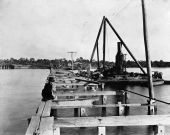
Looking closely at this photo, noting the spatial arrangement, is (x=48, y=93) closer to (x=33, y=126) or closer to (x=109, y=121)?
(x=109, y=121)

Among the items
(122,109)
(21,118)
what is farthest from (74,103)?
(21,118)

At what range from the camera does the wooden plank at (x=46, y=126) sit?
19.3 feet

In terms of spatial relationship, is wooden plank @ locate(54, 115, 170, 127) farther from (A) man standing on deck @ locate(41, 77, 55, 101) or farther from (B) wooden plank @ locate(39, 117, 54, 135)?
(A) man standing on deck @ locate(41, 77, 55, 101)

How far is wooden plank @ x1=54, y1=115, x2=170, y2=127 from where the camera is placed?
6773 millimetres

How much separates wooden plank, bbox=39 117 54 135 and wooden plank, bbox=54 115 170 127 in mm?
177

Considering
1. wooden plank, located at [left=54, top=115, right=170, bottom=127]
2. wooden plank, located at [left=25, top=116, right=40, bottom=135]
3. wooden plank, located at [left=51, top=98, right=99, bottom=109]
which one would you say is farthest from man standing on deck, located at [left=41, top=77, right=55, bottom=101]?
wooden plank, located at [left=54, top=115, right=170, bottom=127]

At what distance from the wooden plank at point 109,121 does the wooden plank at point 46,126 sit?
177 millimetres

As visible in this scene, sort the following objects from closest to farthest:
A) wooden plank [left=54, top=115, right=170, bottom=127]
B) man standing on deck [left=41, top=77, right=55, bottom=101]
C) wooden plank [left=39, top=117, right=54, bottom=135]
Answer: wooden plank [left=39, top=117, right=54, bottom=135]
wooden plank [left=54, top=115, right=170, bottom=127]
man standing on deck [left=41, top=77, right=55, bottom=101]

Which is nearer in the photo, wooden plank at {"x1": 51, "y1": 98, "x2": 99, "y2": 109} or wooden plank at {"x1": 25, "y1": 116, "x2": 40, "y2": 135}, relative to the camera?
wooden plank at {"x1": 25, "y1": 116, "x2": 40, "y2": 135}

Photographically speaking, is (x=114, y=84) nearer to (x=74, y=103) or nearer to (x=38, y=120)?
(x=74, y=103)

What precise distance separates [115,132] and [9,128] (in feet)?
20.5

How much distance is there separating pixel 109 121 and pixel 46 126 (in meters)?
1.60

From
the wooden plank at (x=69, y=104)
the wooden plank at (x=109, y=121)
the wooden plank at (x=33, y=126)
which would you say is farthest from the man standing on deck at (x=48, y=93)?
the wooden plank at (x=109, y=121)

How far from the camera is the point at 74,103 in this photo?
12.0m
